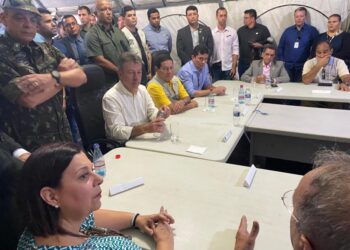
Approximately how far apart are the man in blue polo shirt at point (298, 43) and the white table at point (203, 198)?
3.29m

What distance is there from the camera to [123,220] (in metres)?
1.07

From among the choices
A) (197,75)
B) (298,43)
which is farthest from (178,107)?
(298,43)

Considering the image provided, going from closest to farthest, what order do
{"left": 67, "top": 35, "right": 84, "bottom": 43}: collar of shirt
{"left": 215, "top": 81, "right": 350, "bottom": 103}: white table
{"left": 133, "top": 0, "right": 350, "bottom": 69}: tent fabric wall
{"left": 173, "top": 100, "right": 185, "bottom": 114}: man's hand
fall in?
1. {"left": 173, "top": 100, "right": 185, "bottom": 114}: man's hand
2. {"left": 215, "top": 81, "right": 350, "bottom": 103}: white table
3. {"left": 67, "top": 35, "right": 84, "bottom": 43}: collar of shirt
4. {"left": 133, "top": 0, "right": 350, "bottom": 69}: tent fabric wall

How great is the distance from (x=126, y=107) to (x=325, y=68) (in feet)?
8.87

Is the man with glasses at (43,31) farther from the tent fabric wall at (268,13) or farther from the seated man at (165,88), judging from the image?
the tent fabric wall at (268,13)

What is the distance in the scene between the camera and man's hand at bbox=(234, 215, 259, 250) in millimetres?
899

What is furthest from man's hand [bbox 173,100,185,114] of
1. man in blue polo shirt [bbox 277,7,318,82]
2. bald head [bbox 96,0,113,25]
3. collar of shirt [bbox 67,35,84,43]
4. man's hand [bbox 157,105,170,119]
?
man in blue polo shirt [bbox 277,7,318,82]

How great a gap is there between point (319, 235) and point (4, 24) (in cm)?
163

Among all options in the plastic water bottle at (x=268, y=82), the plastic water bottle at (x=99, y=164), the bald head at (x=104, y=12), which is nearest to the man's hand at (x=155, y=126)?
the plastic water bottle at (x=99, y=164)

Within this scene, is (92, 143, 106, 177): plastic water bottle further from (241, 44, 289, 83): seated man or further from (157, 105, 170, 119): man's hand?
(241, 44, 289, 83): seated man

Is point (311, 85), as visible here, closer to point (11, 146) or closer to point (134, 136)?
point (134, 136)

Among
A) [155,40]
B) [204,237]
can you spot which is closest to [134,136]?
[204,237]

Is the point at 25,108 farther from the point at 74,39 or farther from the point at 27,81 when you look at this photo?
the point at 74,39

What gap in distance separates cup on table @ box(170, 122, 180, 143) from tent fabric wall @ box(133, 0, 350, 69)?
3464 mm
